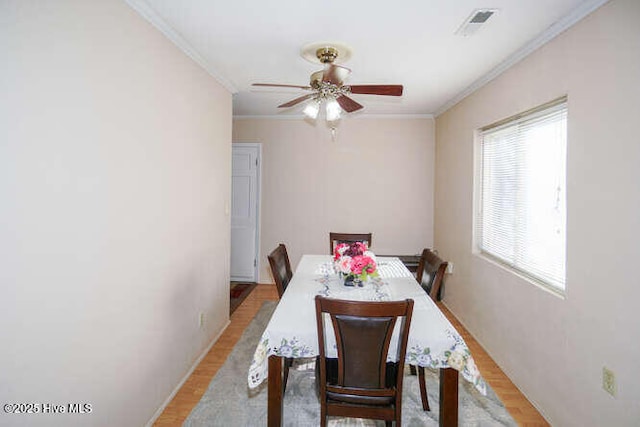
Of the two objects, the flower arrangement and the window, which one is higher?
the window

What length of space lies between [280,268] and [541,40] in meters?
2.28

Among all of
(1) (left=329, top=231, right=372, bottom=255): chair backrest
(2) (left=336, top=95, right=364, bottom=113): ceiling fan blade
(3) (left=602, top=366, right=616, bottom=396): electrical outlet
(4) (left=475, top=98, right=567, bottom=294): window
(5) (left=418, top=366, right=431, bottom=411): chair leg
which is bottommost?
(5) (left=418, top=366, right=431, bottom=411): chair leg

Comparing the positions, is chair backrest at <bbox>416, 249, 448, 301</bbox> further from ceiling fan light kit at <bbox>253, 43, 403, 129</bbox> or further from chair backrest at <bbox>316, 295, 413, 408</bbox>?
ceiling fan light kit at <bbox>253, 43, 403, 129</bbox>

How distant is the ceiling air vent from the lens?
6.05 feet

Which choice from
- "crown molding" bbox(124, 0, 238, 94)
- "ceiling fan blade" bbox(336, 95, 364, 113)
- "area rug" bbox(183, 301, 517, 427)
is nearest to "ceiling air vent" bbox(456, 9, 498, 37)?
"ceiling fan blade" bbox(336, 95, 364, 113)

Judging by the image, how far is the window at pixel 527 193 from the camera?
6.87ft

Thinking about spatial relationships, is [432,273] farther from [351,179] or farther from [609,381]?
[351,179]

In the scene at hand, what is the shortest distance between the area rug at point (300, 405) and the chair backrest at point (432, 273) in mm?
701

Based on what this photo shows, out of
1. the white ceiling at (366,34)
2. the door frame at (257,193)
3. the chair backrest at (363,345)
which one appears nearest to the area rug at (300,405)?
the chair backrest at (363,345)

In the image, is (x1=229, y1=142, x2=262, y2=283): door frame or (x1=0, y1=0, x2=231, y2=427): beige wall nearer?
(x1=0, y1=0, x2=231, y2=427): beige wall

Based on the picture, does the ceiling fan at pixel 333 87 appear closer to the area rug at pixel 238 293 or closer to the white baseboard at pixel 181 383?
the white baseboard at pixel 181 383

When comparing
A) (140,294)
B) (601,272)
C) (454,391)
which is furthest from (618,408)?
(140,294)

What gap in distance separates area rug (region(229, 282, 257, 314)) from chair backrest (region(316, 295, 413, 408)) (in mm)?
Answer: 2525

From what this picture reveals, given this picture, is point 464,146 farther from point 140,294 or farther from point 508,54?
point 140,294
